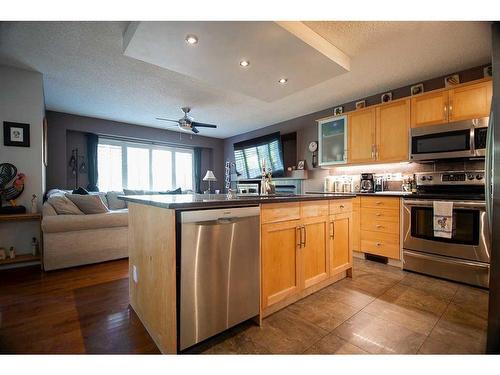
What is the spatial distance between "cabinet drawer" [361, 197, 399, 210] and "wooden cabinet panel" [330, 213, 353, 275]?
86 centimetres

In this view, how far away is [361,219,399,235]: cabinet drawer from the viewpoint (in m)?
2.98

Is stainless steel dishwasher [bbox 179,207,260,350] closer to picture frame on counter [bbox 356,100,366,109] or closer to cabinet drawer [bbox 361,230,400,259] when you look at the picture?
cabinet drawer [bbox 361,230,400,259]

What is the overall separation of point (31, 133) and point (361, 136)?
15.7 ft

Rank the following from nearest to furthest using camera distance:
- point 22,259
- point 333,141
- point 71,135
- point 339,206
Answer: point 339,206, point 22,259, point 333,141, point 71,135

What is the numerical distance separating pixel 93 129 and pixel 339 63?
206 inches

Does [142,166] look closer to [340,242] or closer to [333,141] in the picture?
[333,141]

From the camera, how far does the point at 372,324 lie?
169 cm

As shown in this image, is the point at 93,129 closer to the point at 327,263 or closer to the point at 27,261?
the point at 27,261

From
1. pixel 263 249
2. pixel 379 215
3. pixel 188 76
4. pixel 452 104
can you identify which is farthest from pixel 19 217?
pixel 452 104

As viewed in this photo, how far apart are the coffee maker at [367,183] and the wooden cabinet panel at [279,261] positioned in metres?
2.35

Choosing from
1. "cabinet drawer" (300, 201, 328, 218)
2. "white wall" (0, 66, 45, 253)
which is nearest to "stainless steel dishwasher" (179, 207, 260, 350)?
"cabinet drawer" (300, 201, 328, 218)

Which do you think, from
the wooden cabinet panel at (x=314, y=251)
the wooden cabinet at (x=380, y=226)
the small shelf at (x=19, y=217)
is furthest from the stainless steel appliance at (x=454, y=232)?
the small shelf at (x=19, y=217)

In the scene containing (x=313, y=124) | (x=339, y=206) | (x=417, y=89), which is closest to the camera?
(x=339, y=206)
